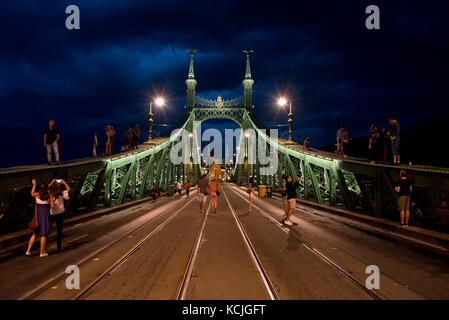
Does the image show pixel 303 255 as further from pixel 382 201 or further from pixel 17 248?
pixel 17 248

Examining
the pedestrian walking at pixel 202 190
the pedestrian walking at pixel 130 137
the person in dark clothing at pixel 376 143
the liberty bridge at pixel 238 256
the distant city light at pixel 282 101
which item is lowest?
the liberty bridge at pixel 238 256

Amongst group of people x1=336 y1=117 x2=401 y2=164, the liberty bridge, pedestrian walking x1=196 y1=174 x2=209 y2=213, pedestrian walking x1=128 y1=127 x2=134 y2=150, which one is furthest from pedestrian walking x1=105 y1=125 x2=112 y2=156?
group of people x1=336 y1=117 x2=401 y2=164

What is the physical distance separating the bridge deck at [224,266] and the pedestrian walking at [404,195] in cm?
113

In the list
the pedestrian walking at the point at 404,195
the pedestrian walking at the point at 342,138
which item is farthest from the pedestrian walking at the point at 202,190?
the pedestrian walking at the point at 404,195

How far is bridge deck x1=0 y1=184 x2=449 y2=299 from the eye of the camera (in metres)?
3.83

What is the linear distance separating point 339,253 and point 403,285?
70.3 inches

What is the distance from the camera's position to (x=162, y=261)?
5.26m

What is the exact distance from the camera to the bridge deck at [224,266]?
3.83m

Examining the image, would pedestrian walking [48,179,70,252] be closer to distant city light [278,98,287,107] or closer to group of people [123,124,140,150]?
group of people [123,124,140,150]

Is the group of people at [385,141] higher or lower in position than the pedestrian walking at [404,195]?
higher

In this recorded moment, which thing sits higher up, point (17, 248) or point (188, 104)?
point (188, 104)

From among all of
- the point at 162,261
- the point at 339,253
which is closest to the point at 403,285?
the point at 339,253

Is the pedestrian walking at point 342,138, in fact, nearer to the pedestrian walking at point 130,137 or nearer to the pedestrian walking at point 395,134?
the pedestrian walking at point 395,134
